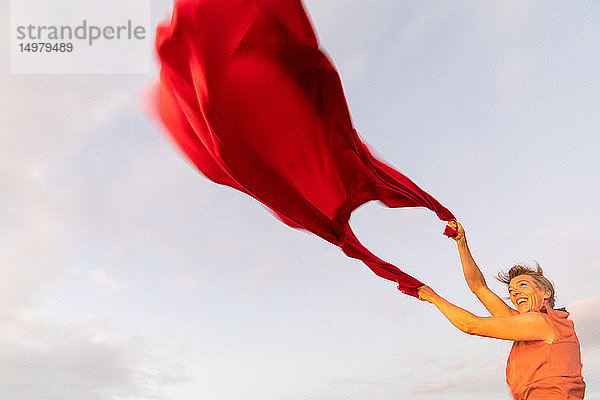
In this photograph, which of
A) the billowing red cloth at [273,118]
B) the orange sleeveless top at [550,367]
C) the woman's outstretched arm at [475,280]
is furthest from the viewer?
the woman's outstretched arm at [475,280]

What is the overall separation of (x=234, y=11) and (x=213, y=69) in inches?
14.9

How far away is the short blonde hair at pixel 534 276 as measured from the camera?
14.8 feet

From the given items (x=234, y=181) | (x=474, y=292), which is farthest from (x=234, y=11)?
(x=474, y=292)

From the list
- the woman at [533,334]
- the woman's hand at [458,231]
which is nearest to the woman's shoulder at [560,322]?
the woman at [533,334]

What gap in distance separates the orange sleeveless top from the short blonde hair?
226mm

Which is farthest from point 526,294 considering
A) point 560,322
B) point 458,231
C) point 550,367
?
point 458,231

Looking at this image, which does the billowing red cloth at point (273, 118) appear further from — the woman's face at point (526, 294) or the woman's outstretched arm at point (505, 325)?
the woman's face at point (526, 294)

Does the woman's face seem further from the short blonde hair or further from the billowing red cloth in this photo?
the billowing red cloth

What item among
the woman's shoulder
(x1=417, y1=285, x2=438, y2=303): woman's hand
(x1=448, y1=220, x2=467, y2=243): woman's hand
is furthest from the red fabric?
the woman's shoulder

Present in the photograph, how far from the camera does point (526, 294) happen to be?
4.48 m

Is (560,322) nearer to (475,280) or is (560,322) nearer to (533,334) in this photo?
(533,334)

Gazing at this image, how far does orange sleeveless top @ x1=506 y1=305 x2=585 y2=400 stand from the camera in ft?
13.4

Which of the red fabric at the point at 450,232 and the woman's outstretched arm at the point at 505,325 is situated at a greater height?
the red fabric at the point at 450,232

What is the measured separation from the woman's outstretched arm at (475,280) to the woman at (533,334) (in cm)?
2
